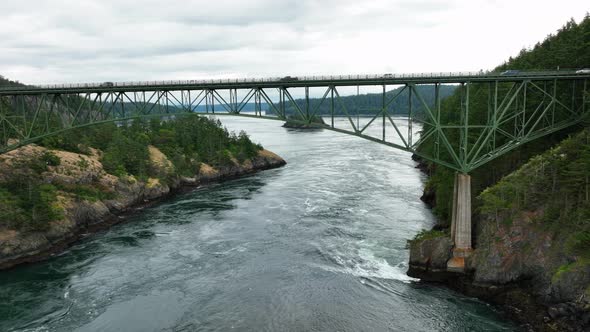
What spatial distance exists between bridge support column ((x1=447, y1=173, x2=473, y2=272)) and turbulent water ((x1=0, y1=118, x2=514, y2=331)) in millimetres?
2759

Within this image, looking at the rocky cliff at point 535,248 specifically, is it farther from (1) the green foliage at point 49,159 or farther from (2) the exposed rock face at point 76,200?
(1) the green foliage at point 49,159

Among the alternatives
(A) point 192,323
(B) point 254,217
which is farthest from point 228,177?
(A) point 192,323

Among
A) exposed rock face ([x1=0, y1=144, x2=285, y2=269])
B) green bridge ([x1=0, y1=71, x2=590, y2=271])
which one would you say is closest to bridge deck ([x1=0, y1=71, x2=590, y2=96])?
green bridge ([x1=0, y1=71, x2=590, y2=271])

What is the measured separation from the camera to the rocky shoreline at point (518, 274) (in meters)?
25.6

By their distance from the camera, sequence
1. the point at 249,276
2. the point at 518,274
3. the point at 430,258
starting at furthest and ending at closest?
the point at 249,276 < the point at 430,258 < the point at 518,274

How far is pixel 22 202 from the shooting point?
4309cm

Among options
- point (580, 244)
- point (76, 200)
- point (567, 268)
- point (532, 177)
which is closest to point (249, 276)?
point (567, 268)

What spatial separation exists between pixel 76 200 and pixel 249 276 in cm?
2700

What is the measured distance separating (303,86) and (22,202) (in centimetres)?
3055

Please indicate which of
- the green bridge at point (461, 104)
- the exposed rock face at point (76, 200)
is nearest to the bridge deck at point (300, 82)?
the green bridge at point (461, 104)

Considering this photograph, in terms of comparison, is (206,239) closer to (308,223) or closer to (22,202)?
(308,223)

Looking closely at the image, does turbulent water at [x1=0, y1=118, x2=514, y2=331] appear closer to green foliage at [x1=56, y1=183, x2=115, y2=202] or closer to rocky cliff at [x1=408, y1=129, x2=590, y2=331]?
rocky cliff at [x1=408, y1=129, x2=590, y2=331]

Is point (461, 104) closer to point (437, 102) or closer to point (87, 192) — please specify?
point (437, 102)

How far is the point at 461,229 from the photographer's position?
33656 millimetres
